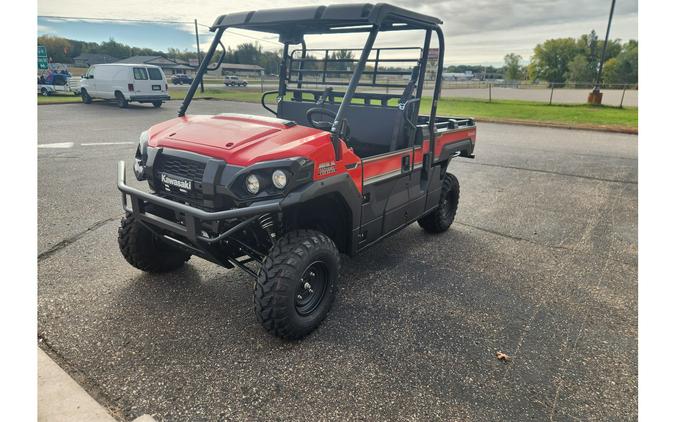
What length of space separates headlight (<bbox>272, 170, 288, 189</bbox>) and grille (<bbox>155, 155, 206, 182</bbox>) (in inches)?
17.8

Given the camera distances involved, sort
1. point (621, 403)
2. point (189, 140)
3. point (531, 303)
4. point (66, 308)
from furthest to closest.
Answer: point (531, 303), point (66, 308), point (189, 140), point (621, 403)

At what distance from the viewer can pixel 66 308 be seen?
308 centimetres

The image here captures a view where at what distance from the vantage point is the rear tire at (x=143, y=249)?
10.9 feet

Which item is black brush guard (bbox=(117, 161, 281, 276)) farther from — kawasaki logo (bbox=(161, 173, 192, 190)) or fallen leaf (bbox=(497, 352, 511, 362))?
fallen leaf (bbox=(497, 352, 511, 362))

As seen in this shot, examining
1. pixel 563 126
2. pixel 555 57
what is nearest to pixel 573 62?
pixel 555 57

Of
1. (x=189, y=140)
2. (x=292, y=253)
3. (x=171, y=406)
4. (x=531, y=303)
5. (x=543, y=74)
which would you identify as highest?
(x=543, y=74)

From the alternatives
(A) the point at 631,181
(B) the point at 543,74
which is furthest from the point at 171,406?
(B) the point at 543,74

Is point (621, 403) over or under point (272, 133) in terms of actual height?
under

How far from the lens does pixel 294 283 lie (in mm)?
2607

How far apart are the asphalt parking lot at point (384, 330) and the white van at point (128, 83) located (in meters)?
13.4

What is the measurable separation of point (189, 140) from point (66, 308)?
5.00ft

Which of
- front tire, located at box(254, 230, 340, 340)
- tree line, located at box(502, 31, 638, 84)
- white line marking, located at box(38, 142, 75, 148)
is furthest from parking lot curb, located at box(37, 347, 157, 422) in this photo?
tree line, located at box(502, 31, 638, 84)

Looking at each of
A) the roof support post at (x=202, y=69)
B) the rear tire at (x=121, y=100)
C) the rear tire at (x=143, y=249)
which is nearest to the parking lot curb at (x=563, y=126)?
the rear tire at (x=121, y=100)

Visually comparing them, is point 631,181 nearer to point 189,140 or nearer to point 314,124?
point 314,124
